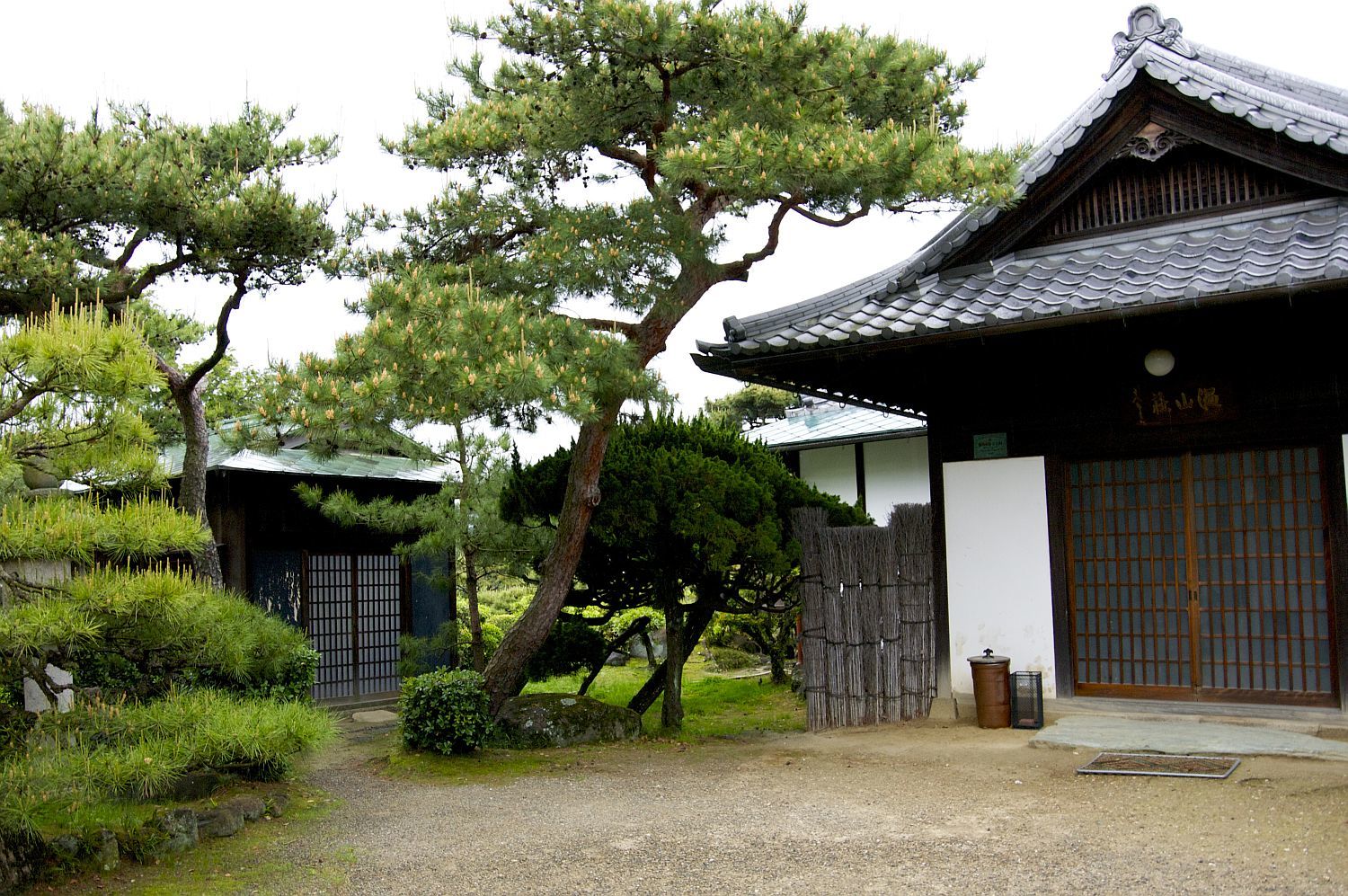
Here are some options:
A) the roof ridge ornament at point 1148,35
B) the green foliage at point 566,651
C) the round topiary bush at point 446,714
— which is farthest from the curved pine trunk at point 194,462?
the roof ridge ornament at point 1148,35

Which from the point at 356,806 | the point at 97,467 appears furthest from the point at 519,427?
the point at 97,467

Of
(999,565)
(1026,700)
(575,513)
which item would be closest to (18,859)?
(575,513)

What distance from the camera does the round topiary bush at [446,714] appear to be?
8664mm

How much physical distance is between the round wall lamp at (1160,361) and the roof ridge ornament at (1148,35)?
3.27 meters

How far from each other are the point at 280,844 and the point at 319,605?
325 inches

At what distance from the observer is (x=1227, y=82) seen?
8766mm

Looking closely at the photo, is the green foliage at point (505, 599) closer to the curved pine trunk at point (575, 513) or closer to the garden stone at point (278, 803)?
the curved pine trunk at point (575, 513)

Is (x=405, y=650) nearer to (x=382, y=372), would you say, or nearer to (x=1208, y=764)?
(x=382, y=372)

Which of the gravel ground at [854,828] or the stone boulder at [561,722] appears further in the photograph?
the stone boulder at [561,722]

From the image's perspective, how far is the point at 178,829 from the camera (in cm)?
574


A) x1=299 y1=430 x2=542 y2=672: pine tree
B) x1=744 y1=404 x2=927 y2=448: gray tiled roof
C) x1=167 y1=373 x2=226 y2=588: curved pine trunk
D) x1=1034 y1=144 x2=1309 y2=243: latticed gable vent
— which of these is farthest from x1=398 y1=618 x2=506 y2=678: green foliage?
x1=1034 y1=144 x2=1309 y2=243: latticed gable vent

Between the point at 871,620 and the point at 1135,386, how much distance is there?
308cm

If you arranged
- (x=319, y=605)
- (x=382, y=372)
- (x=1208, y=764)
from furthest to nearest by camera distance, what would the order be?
(x=319, y=605) < (x=1208, y=764) < (x=382, y=372)

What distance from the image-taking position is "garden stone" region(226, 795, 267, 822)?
6441 millimetres
